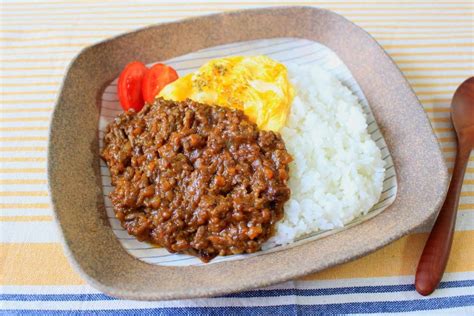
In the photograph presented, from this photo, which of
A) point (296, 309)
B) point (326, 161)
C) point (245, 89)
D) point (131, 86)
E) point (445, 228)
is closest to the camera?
point (296, 309)

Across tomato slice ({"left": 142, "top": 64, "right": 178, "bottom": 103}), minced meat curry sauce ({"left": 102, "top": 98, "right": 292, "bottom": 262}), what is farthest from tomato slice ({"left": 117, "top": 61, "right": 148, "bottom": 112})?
minced meat curry sauce ({"left": 102, "top": 98, "right": 292, "bottom": 262})

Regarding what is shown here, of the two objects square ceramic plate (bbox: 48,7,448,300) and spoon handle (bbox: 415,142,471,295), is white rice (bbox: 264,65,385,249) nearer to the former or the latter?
square ceramic plate (bbox: 48,7,448,300)

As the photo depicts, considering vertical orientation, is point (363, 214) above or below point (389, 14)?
below

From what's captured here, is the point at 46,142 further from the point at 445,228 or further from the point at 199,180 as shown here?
the point at 445,228

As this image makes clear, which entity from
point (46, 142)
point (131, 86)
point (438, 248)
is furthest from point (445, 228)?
point (46, 142)

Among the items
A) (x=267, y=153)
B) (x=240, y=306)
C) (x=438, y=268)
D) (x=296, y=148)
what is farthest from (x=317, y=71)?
(x=240, y=306)

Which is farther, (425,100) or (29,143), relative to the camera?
(425,100)

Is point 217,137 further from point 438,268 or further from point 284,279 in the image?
point 438,268
